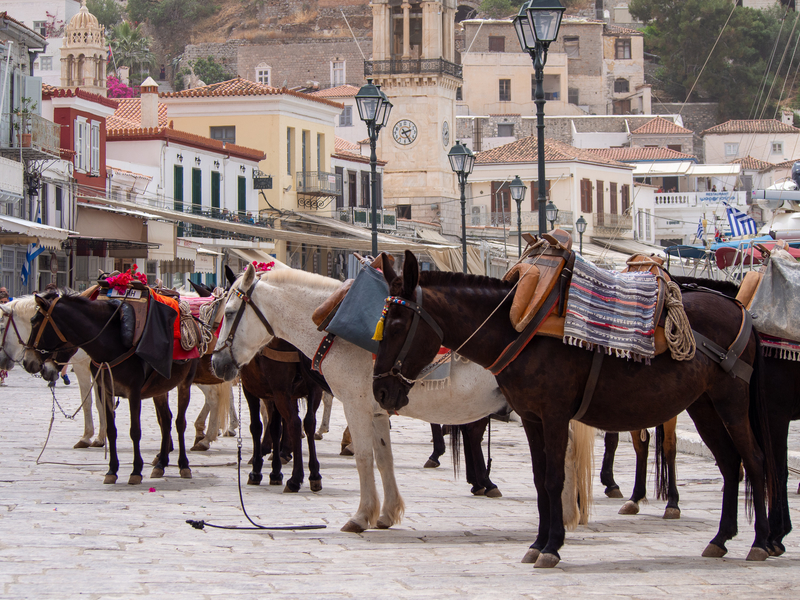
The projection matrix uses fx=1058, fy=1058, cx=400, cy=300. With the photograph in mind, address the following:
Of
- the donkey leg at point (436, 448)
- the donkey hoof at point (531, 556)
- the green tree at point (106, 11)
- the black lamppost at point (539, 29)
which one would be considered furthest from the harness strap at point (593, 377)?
the green tree at point (106, 11)

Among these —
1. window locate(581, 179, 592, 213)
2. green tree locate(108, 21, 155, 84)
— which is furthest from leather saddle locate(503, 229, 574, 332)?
green tree locate(108, 21, 155, 84)

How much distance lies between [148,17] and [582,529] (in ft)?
357

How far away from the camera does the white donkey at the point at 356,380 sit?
7.60 m

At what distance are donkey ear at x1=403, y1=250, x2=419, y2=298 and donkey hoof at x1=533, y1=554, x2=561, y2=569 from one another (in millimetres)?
1690

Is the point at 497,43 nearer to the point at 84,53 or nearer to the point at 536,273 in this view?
the point at 84,53

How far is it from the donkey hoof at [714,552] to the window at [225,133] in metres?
42.0

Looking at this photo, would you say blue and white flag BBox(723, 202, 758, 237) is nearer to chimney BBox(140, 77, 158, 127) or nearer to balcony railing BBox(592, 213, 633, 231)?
chimney BBox(140, 77, 158, 127)

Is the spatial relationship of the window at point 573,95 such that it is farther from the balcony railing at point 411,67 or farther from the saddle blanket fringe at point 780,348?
the saddle blanket fringe at point 780,348

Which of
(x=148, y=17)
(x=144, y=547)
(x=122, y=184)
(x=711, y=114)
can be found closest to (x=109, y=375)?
(x=144, y=547)

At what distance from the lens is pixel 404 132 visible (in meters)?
59.5

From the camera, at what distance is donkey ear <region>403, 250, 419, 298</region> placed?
20.3 feet

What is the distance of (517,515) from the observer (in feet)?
27.0

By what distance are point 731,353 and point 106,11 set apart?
107 m

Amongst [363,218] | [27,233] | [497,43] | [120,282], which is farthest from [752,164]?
[120,282]
